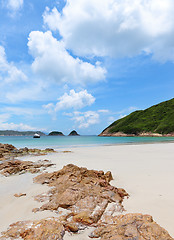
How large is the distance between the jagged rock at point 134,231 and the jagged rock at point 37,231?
88 cm

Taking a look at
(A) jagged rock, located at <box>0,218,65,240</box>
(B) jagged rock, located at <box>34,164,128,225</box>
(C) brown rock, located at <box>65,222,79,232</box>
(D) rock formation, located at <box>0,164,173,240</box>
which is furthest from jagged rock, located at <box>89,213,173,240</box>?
(A) jagged rock, located at <box>0,218,65,240</box>

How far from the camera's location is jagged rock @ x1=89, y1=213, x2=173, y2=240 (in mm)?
3019

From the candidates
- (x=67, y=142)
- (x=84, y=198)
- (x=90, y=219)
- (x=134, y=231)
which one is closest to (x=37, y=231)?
(x=90, y=219)

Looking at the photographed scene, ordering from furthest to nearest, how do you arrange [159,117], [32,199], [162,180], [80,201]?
[159,117] → [162,180] → [32,199] → [80,201]

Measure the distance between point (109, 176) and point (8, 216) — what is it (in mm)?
5252

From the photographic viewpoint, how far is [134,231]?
10.4 ft

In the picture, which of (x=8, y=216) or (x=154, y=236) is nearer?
(x=154, y=236)

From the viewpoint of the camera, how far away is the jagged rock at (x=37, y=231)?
3.49 meters

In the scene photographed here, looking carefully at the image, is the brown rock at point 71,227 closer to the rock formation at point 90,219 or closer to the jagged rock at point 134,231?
the rock formation at point 90,219

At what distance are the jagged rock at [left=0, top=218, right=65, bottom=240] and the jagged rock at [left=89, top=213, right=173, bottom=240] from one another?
877 mm

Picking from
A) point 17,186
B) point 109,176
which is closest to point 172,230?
point 109,176

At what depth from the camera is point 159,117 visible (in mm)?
173750

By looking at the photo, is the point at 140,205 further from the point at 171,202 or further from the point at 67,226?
the point at 67,226

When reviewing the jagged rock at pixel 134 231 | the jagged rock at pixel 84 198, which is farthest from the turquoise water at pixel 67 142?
the jagged rock at pixel 134 231
